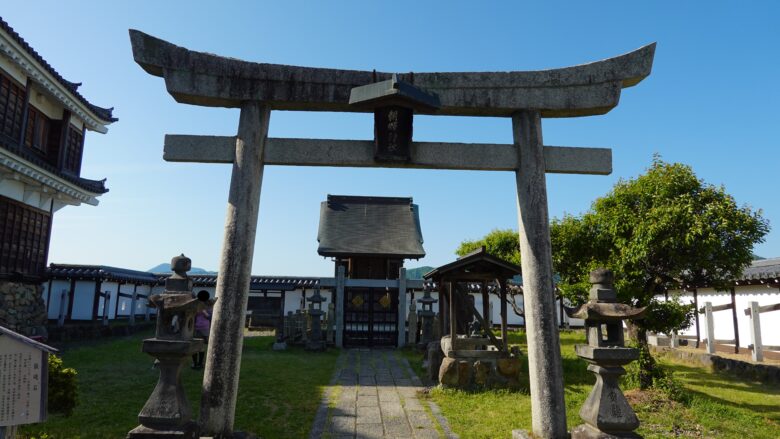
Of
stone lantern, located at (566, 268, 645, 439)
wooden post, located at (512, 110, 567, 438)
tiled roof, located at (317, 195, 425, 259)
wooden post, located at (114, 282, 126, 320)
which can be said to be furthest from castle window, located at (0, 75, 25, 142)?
stone lantern, located at (566, 268, 645, 439)

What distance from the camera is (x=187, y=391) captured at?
8.95 meters

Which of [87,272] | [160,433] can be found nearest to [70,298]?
A: [87,272]

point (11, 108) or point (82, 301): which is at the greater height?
point (11, 108)

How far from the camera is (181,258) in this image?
17.9 feet

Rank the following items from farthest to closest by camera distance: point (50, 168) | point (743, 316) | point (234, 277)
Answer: point (743, 316) < point (50, 168) < point (234, 277)

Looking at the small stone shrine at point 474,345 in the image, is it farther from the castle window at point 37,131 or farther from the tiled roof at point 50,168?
the castle window at point 37,131

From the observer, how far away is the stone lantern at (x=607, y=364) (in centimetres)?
505

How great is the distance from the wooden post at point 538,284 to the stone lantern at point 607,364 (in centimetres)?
33

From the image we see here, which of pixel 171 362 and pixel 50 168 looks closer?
pixel 171 362

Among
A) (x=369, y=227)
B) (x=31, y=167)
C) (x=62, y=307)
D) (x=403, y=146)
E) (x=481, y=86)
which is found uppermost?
(x=369, y=227)

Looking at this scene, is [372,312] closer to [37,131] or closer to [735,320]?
[735,320]

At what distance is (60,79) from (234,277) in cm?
1492

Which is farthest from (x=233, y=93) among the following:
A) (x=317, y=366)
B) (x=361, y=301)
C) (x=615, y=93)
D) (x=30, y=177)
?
(x=361, y=301)

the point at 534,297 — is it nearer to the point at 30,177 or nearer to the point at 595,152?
the point at 595,152
